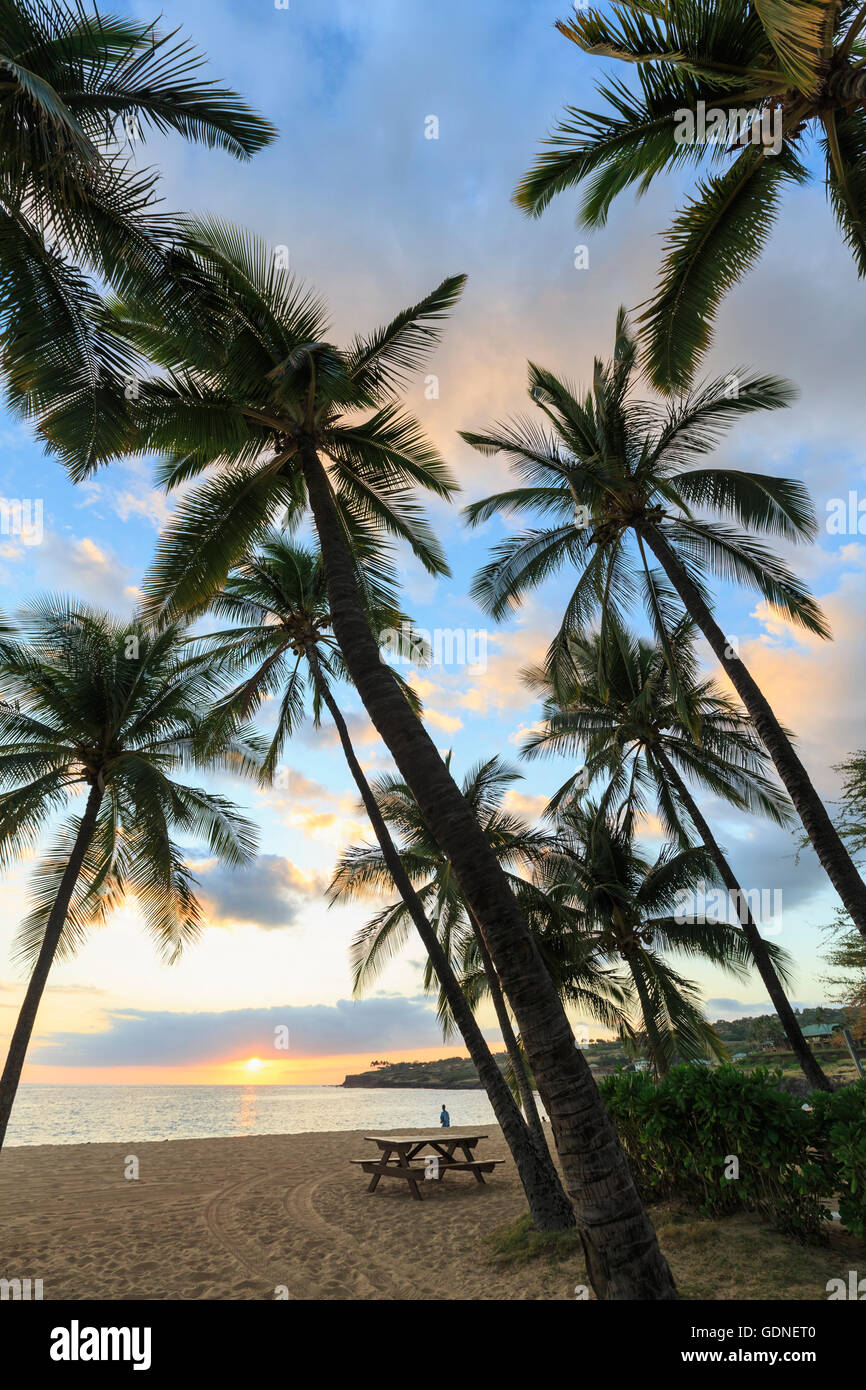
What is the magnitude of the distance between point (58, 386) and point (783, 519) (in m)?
10.4

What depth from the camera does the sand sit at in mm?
7578

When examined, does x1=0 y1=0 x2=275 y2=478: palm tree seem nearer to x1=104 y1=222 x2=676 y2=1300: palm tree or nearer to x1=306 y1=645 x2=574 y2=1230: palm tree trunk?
x1=104 y1=222 x2=676 y2=1300: palm tree

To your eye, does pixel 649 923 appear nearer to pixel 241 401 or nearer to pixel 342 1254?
pixel 342 1254

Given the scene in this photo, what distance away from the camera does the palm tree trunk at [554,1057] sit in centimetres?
419

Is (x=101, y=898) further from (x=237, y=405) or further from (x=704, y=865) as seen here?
(x=704, y=865)

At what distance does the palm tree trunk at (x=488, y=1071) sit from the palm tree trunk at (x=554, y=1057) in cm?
473

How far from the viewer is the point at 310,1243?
9453 millimetres

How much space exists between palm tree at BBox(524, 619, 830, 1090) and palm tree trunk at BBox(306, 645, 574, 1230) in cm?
429

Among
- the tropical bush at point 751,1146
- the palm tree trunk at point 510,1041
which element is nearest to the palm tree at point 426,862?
the palm tree trunk at point 510,1041

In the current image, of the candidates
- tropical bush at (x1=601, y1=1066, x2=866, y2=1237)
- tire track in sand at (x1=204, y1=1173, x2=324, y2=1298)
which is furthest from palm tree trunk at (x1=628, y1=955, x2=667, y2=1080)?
tire track in sand at (x1=204, y1=1173, x2=324, y2=1298)
